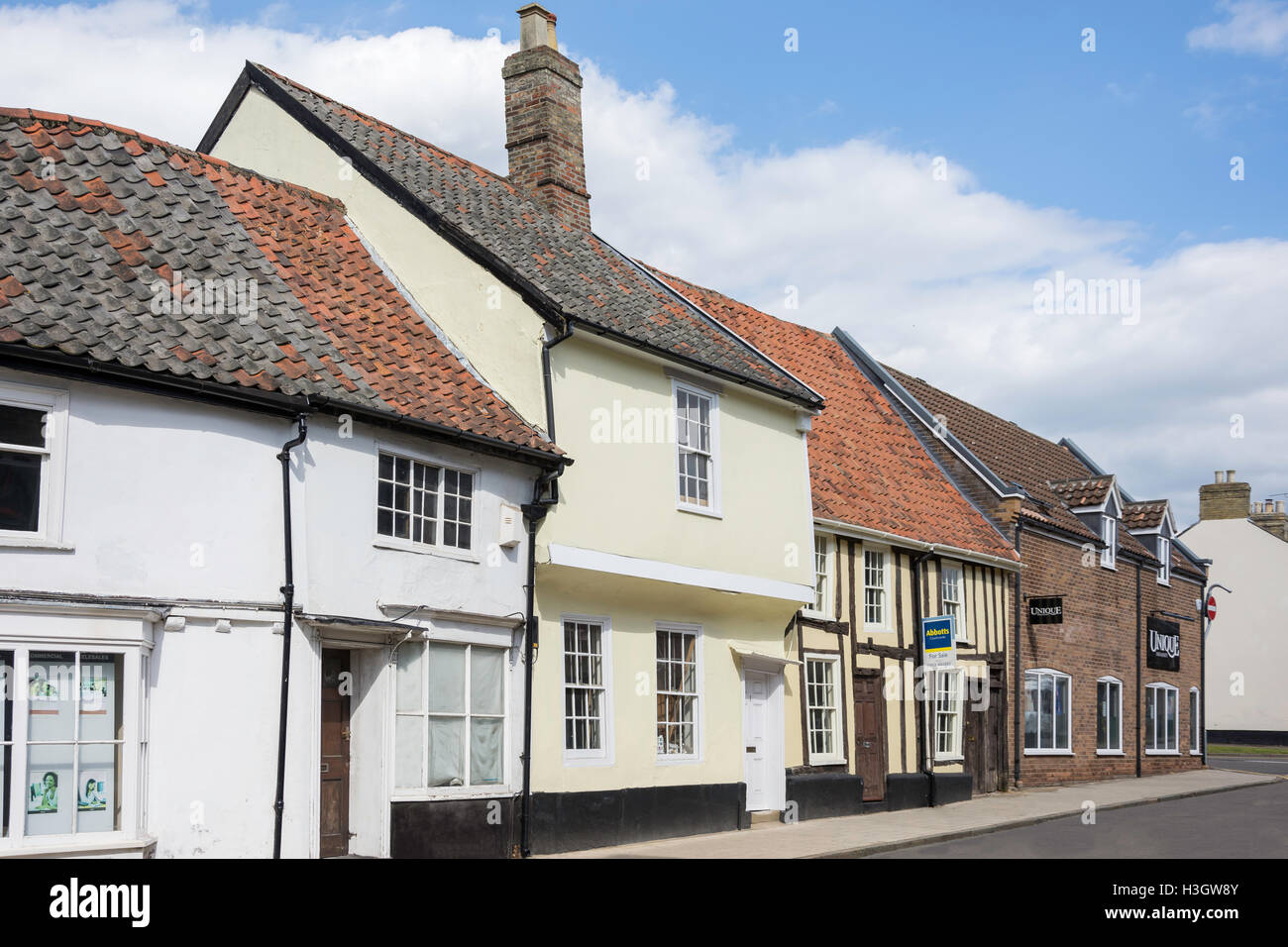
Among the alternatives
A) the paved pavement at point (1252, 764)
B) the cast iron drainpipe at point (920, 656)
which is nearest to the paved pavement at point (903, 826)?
the cast iron drainpipe at point (920, 656)

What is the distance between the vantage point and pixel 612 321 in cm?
1728

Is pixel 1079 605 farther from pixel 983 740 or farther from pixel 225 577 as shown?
pixel 225 577

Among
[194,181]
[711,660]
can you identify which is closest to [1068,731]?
[711,660]

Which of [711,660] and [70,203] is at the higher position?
[70,203]

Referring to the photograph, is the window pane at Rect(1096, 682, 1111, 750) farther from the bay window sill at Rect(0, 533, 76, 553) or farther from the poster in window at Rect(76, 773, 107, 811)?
the bay window sill at Rect(0, 533, 76, 553)

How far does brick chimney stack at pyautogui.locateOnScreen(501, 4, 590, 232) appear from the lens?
21.8 m

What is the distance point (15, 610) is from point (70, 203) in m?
5.07

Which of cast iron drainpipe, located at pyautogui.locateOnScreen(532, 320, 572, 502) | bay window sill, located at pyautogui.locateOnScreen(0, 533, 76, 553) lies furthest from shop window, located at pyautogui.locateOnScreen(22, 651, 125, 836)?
cast iron drainpipe, located at pyautogui.locateOnScreen(532, 320, 572, 502)

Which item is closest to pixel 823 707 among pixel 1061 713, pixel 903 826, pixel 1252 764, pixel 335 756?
pixel 903 826

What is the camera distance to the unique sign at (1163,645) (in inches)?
1313

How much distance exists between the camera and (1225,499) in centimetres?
5038

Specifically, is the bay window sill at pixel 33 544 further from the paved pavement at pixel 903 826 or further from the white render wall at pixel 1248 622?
the white render wall at pixel 1248 622

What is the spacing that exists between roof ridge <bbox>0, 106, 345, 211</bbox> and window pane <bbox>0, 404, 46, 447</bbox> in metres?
4.85
